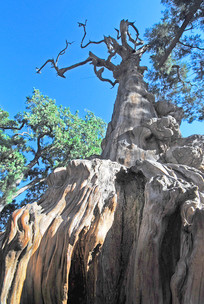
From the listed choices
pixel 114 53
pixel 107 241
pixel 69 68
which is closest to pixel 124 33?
pixel 114 53

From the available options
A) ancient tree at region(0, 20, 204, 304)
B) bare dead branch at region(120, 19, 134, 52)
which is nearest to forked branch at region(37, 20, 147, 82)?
bare dead branch at region(120, 19, 134, 52)

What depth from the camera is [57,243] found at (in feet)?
6.02

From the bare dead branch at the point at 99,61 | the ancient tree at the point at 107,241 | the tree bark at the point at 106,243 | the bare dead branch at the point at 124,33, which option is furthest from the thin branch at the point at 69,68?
the tree bark at the point at 106,243

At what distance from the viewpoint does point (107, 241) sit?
7.20 ft

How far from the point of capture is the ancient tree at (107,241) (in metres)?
1.65

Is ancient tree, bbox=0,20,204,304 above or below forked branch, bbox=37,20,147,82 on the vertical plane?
below

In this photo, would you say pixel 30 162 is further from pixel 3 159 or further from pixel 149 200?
pixel 149 200

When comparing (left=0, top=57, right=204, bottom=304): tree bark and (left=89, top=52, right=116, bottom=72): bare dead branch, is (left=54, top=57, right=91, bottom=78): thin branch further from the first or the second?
(left=0, top=57, right=204, bottom=304): tree bark

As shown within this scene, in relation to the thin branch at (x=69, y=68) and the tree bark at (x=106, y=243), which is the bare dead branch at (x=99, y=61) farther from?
the tree bark at (x=106, y=243)

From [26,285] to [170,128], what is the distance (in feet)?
9.30

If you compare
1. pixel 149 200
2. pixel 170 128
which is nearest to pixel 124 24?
pixel 170 128

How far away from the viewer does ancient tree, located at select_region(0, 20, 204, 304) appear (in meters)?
1.65

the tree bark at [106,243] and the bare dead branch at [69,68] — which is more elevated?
the bare dead branch at [69,68]

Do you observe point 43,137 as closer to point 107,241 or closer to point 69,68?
point 69,68
